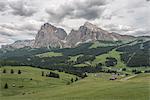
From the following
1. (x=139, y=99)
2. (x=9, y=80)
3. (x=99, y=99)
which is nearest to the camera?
(x=139, y=99)

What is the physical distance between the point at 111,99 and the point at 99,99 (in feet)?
9.91

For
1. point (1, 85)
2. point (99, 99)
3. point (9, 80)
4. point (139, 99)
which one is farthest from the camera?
point (9, 80)

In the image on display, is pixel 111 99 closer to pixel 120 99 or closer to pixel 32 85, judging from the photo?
pixel 120 99

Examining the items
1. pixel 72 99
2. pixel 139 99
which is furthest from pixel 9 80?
pixel 139 99

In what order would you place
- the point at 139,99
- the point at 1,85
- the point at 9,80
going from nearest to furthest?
the point at 139,99 → the point at 1,85 → the point at 9,80

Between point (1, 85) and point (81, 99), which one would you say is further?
point (1, 85)

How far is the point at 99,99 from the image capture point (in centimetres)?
6562

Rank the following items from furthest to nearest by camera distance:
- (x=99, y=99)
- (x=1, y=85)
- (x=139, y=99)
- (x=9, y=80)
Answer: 1. (x=9, y=80)
2. (x=1, y=85)
3. (x=99, y=99)
4. (x=139, y=99)

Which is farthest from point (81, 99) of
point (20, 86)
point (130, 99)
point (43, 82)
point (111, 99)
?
point (43, 82)

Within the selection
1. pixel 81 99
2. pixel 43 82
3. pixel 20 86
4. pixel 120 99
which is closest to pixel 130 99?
pixel 120 99

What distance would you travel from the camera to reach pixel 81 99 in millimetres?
68062

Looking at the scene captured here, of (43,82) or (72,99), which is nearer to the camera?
(72,99)

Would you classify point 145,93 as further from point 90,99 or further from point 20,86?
point 20,86

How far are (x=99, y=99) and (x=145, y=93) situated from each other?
12011 millimetres
